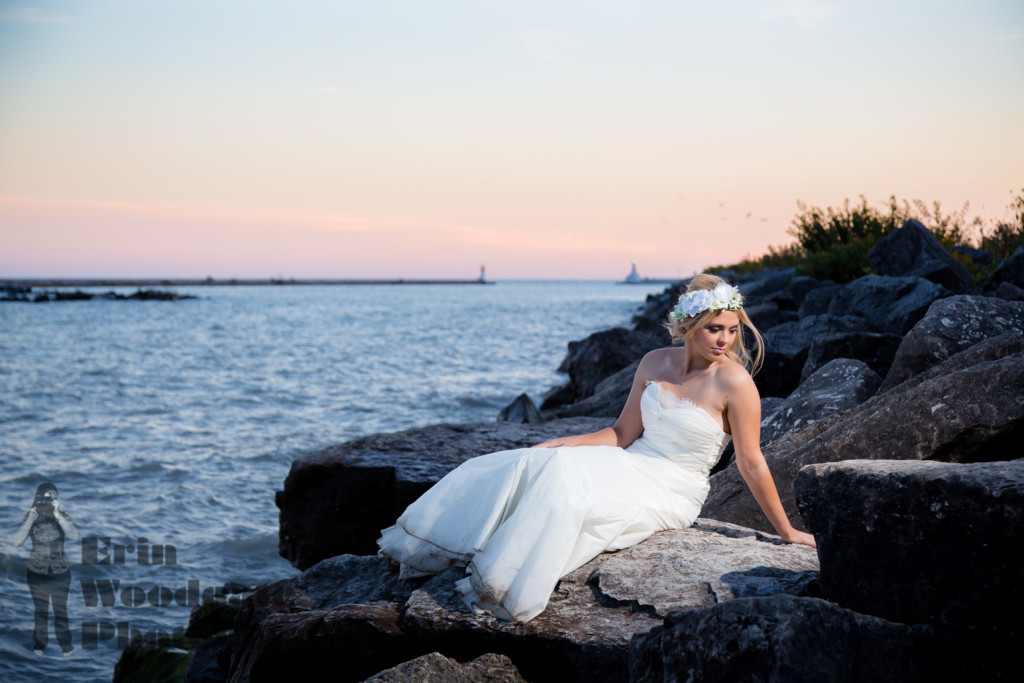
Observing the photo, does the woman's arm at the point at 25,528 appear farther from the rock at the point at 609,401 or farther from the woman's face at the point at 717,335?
the woman's face at the point at 717,335

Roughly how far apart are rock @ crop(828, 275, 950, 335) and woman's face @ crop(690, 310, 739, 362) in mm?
5875

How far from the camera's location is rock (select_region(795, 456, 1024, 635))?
2.69 meters

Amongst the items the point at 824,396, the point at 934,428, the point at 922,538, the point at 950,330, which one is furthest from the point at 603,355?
the point at 922,538

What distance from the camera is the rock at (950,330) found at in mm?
6230

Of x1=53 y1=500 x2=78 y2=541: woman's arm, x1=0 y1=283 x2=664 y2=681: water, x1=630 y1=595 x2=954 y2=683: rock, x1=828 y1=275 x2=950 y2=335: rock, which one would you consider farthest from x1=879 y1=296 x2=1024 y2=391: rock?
x1=53 y1=500 x2=78 y2=541: woman's arm

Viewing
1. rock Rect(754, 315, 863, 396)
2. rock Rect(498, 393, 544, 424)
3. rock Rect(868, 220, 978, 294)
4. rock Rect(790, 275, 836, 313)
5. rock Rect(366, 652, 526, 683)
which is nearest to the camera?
rock Rect(366, 652, 526, 683)

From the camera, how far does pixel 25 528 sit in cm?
1020

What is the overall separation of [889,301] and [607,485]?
789cm

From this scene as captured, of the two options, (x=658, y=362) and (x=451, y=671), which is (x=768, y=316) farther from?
(x=451, y=671)

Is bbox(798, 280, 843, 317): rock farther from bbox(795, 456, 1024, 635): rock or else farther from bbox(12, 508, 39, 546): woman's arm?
bbox(12, 508, 39, 546): woman's arm

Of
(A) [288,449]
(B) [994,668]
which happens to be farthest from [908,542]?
(A) [288,449]

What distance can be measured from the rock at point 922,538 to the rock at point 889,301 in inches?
291

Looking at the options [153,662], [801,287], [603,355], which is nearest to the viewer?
[153,662]

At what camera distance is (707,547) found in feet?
14.2
